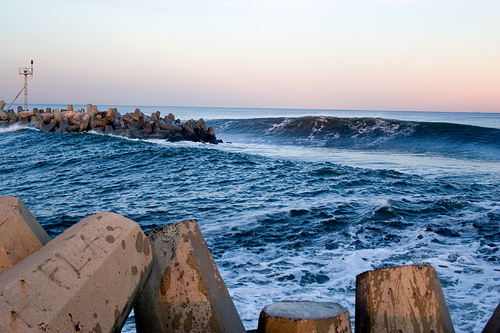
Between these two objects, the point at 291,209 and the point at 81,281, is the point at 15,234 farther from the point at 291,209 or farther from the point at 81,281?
the point at 291,209

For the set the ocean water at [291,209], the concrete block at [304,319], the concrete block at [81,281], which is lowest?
the ocean water at [291,209]

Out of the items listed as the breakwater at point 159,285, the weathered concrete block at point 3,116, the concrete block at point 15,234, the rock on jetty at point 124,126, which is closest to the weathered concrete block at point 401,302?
the breakwater at point 159,285

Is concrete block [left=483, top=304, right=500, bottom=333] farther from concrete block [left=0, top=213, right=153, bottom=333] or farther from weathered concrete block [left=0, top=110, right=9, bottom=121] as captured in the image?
weathered concrete block [left=0, top=110, right=9, bottom=121]

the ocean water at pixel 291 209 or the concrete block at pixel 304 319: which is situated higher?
the concrete block at pixel 304 319

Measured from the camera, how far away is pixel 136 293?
6.43 ft

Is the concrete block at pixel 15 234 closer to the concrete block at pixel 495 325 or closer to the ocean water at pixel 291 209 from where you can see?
the ocean water at pixel 291 209

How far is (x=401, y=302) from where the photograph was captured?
2.19 metres

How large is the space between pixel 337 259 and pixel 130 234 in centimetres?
291

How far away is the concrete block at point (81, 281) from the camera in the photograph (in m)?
1.48

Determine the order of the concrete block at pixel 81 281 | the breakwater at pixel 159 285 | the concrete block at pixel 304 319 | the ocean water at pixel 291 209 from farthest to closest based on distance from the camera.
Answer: the ocean water at pixel 291 209 < the concrete block at pixel 304 319 < the breakwater at pixel 159 285 < the concrete block at pixel 81 281

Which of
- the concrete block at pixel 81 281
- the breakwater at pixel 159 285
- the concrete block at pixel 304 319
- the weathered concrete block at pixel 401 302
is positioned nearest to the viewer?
the concrete block at pixel 81 281

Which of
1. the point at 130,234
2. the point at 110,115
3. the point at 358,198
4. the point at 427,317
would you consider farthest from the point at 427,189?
the point at 110,115

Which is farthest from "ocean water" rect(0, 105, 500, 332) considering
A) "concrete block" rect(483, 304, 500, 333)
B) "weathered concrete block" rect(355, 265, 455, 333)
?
"weathered concrete block" rect(355, 265, 455, 333)

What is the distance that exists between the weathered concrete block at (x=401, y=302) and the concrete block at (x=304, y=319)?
0.81ft
